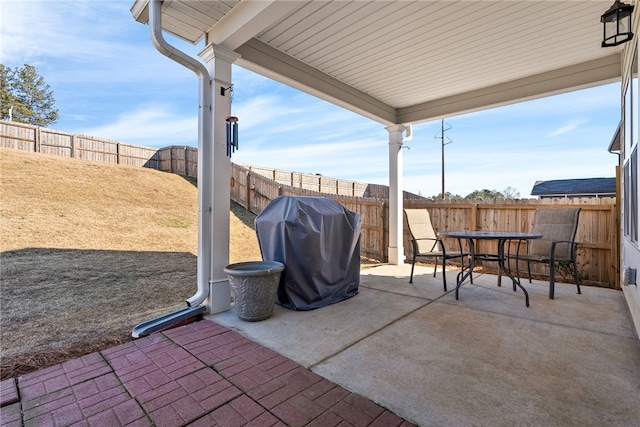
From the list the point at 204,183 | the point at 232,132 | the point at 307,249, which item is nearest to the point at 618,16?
the point at 307,249

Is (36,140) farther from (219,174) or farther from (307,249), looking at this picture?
(307,249)

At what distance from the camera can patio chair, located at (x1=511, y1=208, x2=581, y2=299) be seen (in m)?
3.38

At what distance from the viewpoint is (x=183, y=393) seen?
1.62m

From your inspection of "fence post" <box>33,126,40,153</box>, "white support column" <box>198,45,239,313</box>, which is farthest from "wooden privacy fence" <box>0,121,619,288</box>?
"white support column" <box>198,45,239,313</box>

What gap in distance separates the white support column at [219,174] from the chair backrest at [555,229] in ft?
12.3

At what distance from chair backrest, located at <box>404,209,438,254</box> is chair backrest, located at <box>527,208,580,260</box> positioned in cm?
125

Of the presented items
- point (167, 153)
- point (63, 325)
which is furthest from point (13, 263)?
point (167, 153)

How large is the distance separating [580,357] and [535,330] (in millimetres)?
447

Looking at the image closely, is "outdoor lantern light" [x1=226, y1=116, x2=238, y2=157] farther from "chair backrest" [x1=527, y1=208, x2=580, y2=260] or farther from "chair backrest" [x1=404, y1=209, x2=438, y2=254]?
"chair backrest" [x1=527, y1=208, x2=580, y2=260]

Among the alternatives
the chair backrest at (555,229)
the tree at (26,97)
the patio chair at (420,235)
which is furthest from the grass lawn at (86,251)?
the tree at (26,97)

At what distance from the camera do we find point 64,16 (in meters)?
4.04

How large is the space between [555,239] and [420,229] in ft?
5.17

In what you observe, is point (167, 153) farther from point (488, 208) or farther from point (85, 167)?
point (488, 208)

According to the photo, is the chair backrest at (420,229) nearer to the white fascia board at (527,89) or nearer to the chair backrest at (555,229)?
the chair backrest at (555,229)
